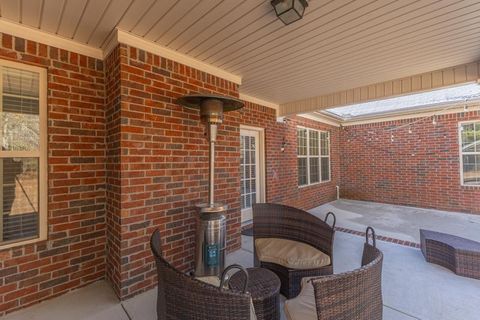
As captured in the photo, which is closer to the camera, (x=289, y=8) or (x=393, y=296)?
(x=289, y=8)

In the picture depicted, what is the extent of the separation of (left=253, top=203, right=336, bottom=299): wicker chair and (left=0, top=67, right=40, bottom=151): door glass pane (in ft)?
8.39

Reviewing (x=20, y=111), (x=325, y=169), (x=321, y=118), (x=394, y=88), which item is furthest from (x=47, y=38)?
(x=325, y=169)

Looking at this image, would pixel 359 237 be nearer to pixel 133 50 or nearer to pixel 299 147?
pixel 299 147

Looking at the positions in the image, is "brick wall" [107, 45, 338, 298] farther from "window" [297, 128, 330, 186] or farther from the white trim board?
"window" [297, 128, 330, 186]

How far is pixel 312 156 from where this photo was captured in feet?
22.7

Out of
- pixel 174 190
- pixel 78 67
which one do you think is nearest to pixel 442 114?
pixel 174 190

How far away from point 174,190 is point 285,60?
2218 millimetres

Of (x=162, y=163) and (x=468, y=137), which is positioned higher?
(x=468, y=137)

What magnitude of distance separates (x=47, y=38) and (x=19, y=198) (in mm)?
1634

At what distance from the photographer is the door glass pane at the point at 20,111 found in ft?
6.99

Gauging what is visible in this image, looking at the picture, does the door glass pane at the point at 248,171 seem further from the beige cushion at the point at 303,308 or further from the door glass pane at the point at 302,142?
the beige cushion at the point at 303,308

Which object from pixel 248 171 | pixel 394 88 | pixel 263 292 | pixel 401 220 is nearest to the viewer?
pixel 263 292

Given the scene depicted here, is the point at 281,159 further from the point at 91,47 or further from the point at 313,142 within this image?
the point at 91,47

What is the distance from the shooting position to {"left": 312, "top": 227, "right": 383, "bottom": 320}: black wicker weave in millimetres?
1226
